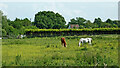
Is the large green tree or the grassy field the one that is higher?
the large green tree

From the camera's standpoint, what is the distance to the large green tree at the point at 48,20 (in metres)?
90.6

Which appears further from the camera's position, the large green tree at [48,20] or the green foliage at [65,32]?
the large green tree at [48,20]

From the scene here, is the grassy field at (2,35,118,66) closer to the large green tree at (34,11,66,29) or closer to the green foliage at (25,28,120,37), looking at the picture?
the green foliage at (25,28,120,37)

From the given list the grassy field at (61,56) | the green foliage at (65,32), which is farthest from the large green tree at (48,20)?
the grassy field at (61,56)

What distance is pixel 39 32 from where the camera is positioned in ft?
173

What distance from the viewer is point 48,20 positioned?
302 feet

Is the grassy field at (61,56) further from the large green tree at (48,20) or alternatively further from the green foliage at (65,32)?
the large green tree at (48,20)

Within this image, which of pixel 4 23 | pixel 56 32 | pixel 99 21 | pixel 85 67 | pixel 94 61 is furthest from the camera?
pixel 99 21

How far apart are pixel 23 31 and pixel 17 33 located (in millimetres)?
1556

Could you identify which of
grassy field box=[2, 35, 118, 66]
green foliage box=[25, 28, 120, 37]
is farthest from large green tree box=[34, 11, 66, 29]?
grassy field box=[2, 35, 118, 66]

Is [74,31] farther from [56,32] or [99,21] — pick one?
[99,21]

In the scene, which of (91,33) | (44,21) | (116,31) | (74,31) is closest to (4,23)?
(74,31)

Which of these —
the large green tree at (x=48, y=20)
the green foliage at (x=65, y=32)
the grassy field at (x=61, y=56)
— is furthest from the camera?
the large green tree at (x=48, y=20)

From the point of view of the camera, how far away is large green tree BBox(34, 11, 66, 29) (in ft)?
297
